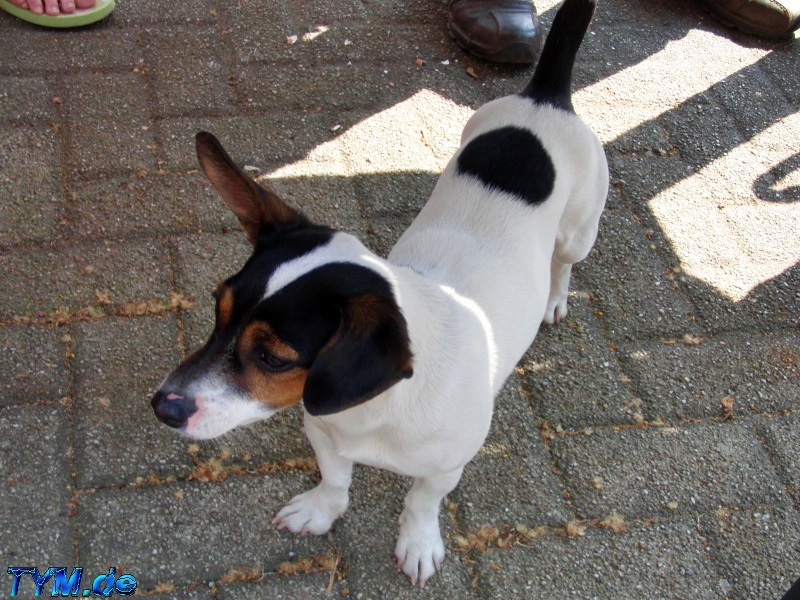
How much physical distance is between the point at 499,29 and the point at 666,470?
8.40ft

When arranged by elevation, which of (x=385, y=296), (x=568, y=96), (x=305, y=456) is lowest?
(x=305, y=456)

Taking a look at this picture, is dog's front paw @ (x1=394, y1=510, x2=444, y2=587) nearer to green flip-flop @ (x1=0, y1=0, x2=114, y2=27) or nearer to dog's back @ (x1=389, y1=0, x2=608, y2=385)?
dog's back @ (x1=389, y1=0, x2=608, y2=385)

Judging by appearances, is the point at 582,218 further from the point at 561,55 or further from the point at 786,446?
the point at 786,446

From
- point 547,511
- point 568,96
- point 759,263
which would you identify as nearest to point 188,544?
point 547,511

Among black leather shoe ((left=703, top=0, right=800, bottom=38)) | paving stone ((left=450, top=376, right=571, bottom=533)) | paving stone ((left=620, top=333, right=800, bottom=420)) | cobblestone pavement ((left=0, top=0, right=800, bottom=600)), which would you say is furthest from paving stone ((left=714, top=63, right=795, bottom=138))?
paving stone ((left=450, top=376, right=571, bottom=533))

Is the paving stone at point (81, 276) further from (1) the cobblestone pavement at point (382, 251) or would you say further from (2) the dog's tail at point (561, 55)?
(2) the dog's tail at point (561, 55)

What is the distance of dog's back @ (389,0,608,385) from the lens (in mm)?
2498

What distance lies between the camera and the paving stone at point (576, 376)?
10.3 ft

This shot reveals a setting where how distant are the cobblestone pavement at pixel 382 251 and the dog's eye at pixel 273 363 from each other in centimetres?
94

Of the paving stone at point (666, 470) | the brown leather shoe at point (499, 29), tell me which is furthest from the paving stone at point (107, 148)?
the paving stone at point (666, 470)

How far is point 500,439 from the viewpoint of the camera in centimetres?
300

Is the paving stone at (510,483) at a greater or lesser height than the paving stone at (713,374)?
greater

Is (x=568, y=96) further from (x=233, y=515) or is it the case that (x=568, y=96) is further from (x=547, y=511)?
(x=233, y=515)

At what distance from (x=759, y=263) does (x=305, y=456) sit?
93.1 inches
